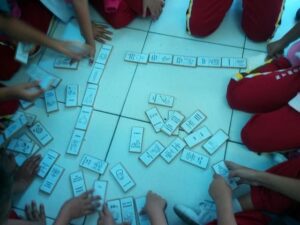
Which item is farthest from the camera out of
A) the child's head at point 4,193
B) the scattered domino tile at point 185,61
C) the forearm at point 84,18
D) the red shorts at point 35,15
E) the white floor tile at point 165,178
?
the red shorts at point 35,15

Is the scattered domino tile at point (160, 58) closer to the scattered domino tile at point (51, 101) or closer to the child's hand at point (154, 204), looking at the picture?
the scattered domino tile at point (51, 101)

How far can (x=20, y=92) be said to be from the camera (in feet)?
4.04

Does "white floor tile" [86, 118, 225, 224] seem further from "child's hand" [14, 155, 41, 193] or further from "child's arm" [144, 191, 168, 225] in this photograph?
"child's hand" [14, 155, 41, 193]

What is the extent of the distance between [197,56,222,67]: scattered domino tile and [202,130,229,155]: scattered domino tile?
0.29 metres

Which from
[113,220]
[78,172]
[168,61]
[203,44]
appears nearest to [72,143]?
[78,172]

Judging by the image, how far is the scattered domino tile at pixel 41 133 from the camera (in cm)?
136

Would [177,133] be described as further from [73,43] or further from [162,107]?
[73,43]

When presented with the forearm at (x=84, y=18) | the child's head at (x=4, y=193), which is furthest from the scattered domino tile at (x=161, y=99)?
the child's head at (x=4, y=193)

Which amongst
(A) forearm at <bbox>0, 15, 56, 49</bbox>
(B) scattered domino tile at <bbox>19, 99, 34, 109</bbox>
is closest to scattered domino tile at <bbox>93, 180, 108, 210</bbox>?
(B) scattered domino tile at <bbox>19, 99, 34, 109</bbox>

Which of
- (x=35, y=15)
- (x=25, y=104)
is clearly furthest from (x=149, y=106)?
(x=35, y=15)

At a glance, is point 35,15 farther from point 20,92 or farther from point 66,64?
point 20,92

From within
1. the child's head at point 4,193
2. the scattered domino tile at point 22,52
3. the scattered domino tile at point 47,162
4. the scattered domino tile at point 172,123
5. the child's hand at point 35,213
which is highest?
the scattered domino tile at point 22,52

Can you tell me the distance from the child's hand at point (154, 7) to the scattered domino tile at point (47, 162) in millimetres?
689

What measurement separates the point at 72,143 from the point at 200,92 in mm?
534
